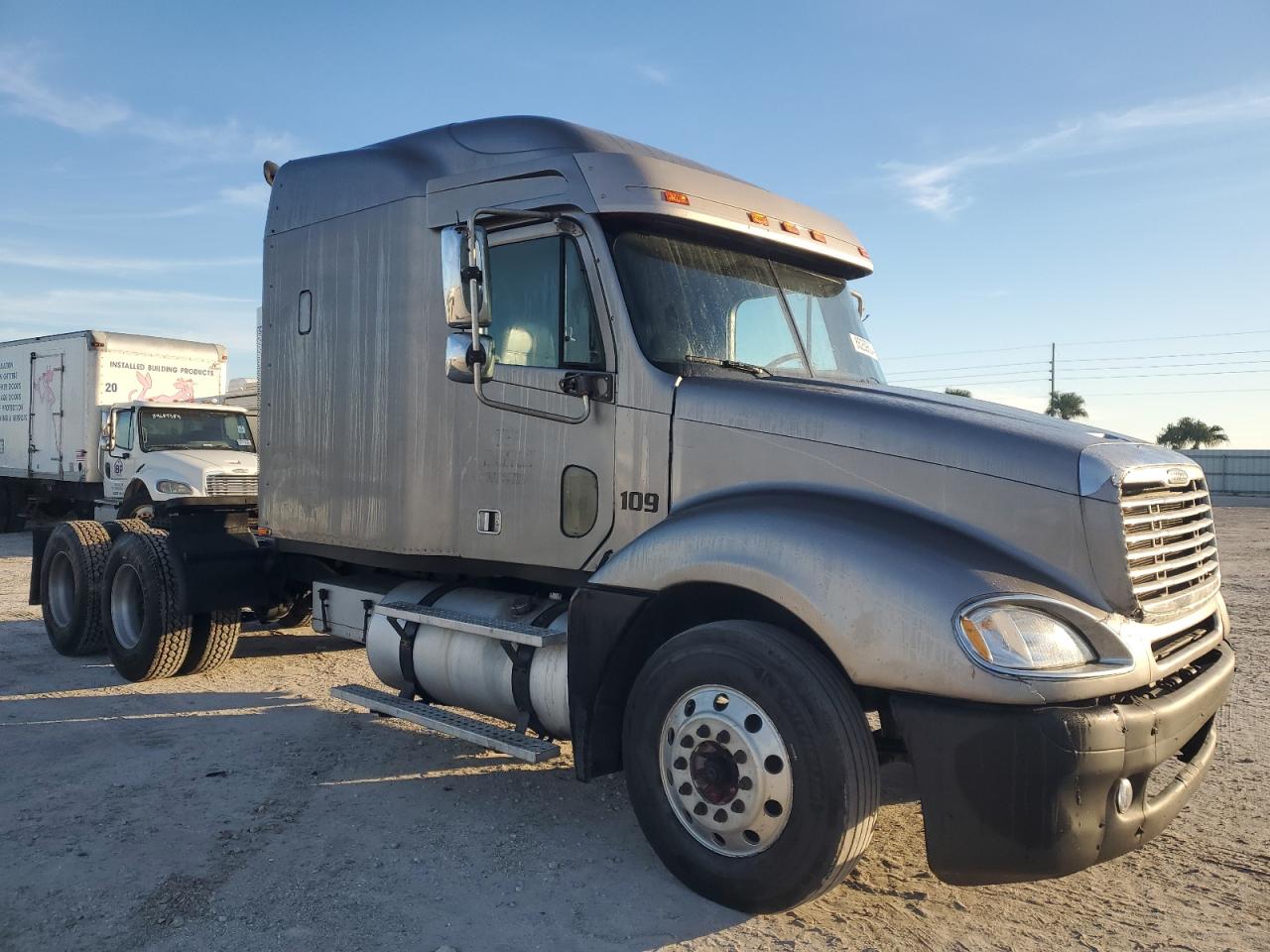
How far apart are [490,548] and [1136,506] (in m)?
2.95

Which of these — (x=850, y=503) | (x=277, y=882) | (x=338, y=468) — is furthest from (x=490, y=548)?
(x=850, y=503)

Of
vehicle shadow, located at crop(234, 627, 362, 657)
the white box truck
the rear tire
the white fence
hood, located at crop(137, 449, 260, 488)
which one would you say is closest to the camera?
vehicle shadow, located at crop(234, 627, 362, 657)

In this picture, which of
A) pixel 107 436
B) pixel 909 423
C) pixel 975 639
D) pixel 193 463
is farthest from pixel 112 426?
pixel 975 639

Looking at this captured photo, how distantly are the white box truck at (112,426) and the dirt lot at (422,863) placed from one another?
7603 millimetres

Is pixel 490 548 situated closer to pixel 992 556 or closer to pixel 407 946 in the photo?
pixel 407 946

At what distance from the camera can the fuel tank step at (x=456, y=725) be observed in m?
4.37

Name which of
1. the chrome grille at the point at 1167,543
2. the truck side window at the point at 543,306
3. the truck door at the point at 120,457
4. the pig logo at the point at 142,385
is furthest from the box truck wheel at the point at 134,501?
the chrome grille at the point at 1167,543

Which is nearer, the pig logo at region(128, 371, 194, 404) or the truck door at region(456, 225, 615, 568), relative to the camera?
the truck door at region(456, 225, 615, 568)

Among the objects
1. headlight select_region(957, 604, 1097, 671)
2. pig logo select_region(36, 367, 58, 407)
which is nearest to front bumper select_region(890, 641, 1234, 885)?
headlight select_region(957, 604, 1097, 671)

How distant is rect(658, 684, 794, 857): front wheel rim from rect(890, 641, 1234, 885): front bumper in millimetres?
495

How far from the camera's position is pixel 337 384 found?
229 inches

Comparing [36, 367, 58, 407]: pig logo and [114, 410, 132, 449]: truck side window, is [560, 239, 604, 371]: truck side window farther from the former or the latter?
[36, 367, 58, 407]: pig logo

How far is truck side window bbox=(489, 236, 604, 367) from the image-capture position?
438cm

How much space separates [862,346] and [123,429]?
12.9 m
